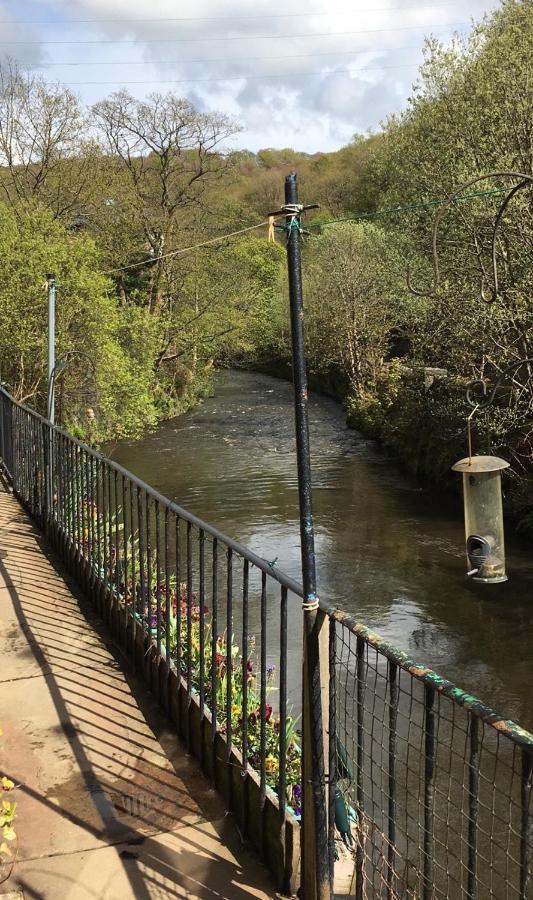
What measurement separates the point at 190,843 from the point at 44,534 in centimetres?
462

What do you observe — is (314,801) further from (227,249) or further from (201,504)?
(227,249)

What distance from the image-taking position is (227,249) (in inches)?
1241

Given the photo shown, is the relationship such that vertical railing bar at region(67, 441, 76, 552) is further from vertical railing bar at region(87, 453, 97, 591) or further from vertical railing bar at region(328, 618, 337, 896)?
vertical railing bar at region(328, 618, 337, 896)

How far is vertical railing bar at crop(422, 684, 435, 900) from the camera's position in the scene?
186 cm

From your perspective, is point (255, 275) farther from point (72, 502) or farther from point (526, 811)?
point (526, 811)

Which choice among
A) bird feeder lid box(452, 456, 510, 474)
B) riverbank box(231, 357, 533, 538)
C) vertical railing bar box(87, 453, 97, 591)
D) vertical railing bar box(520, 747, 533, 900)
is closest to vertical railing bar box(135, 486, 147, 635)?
vertical railing bar box(87, 453, 97, 591)

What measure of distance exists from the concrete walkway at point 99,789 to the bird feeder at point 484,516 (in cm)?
210

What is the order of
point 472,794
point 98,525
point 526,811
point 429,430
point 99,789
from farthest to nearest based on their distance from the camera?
point 429,430
point 98,525
point 99,789
point 472,794
point 526,811

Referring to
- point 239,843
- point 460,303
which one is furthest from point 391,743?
point 460,303

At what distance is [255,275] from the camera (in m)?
39.6

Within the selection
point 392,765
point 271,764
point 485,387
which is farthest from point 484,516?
point 392,765

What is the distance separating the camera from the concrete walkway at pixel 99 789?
2.57 metres

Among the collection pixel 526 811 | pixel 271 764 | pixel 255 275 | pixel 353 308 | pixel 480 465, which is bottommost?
pixel 271 764

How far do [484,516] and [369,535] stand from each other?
347 inches
